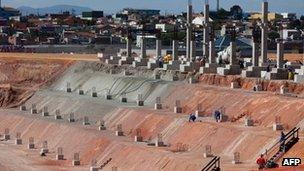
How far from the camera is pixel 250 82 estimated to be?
7131 centimetres

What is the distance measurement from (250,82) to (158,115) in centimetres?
858

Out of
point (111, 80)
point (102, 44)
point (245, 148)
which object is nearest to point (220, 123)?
point (245, 148)

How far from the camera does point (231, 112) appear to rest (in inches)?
2500

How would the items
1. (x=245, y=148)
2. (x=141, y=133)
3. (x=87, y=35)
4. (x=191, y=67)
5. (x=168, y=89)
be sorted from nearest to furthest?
(x=245, y=148), (x=141, y=133), (x=168, y=89), (x=191, y=67), (x=87, y=35)

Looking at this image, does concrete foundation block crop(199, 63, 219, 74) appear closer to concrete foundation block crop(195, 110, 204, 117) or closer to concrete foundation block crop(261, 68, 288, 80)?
concrete foundation block crop(261, 68, 288, 80)

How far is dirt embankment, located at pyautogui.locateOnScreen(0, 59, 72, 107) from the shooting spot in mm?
101562

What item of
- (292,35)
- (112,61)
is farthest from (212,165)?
(292,35)

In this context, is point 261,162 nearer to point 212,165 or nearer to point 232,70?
point 212,165

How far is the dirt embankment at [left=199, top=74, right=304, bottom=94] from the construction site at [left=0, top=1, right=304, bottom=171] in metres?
0.10

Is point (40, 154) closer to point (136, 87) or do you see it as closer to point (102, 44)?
point (136, 87)

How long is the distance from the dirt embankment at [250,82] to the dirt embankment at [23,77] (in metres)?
29.0

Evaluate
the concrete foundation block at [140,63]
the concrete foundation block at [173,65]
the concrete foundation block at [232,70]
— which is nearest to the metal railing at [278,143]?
the concrete foundation block at [232,70]

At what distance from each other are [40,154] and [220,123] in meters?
15.7

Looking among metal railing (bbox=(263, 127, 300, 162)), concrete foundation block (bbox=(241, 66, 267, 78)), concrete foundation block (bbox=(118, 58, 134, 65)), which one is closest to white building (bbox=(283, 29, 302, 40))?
concrete foundation block (bbox=(118, 58, 134, 65))
